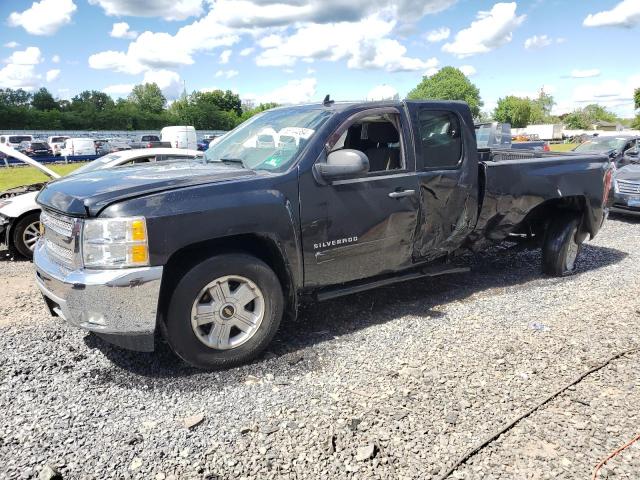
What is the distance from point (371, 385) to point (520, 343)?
1.46 metres

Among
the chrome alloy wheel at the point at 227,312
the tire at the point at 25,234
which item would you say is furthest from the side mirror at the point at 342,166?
the tire at the point at 25,234

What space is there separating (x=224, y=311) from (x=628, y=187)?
32.2ft

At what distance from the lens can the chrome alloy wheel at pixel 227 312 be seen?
3551 mm

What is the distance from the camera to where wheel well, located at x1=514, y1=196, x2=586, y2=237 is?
5.93 metres

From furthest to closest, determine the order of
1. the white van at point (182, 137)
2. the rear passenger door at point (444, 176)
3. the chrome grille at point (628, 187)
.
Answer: the white van at point (182, 137), the chrome grille at point (628, 187), the rear passenger door at point (444, 176)

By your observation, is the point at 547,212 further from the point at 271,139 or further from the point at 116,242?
the point at 116,242

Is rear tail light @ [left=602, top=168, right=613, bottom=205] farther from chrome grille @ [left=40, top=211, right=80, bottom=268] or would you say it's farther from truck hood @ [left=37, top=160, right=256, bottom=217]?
chrome grille @ [left=40, top=211, right=80, bottom=268]

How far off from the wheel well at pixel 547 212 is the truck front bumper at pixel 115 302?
426cm

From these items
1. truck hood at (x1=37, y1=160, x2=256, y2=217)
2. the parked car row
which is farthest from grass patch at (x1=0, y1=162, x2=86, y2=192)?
truck hood at (x1=37, y1=160, x2=256, y2=217)

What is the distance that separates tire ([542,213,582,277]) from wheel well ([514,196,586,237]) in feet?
0.21

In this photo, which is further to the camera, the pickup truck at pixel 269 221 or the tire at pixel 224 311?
the tire at pixel 224 311

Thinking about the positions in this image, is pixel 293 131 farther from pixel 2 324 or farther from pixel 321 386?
pixel 2 324

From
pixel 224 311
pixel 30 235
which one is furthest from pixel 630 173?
pixel 30 235

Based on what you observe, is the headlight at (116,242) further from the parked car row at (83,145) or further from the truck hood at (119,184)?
the parked car row at (83,145)
